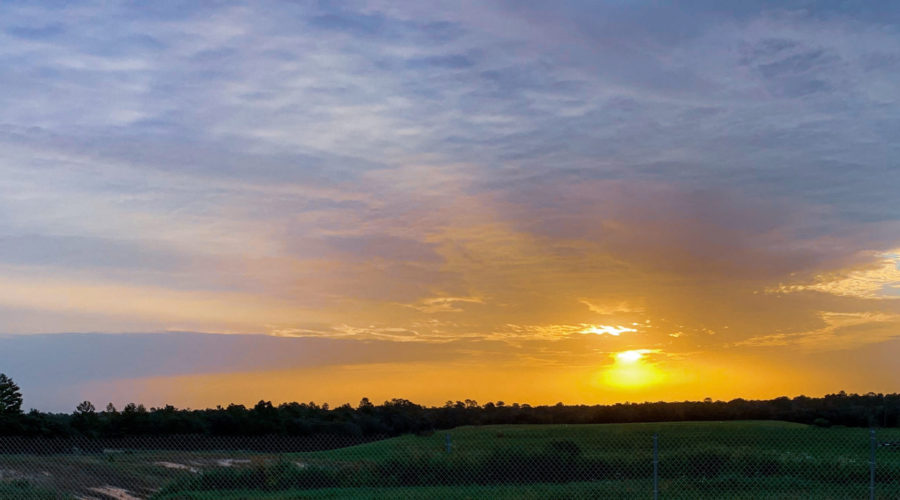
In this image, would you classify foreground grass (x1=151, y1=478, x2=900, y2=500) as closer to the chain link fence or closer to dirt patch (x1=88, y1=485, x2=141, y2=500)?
Result: the chain link fence

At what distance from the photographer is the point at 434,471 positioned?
1080 inches

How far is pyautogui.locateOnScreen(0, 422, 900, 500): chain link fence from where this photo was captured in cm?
2433

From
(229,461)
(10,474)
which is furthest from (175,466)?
(10,474)

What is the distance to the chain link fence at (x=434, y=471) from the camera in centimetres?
2433

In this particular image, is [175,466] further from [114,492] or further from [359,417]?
[359,417]

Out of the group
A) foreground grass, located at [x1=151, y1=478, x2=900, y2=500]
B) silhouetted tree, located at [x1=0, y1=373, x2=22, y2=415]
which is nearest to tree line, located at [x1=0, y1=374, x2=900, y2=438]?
silhouetted tree, located at [x1=0, y1=373, x2=22, y2=415]

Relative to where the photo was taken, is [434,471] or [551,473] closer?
[434,471]

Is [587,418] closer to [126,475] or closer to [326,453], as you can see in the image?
[326,453]

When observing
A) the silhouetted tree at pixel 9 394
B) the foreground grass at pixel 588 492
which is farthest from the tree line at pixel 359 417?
the foreground grass at pixel 588 492

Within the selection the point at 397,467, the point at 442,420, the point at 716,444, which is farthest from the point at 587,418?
the point at 397,467

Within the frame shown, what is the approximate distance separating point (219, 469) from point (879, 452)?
2791 cm

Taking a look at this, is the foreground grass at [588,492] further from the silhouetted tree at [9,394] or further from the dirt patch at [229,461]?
the silhouetted tree at [9,394]

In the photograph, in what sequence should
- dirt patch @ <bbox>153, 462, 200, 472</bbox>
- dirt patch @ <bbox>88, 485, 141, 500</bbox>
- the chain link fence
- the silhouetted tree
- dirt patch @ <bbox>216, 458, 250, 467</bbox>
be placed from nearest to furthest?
the chain link fence → dirt patch @ <bbox>88, 485, 141, 500</bbox> → dirt patch @ <bbox>216, 458, 250, 467</bbox> → dirt patch @ <bbox>153, 462, 200, 472</bbox> → the silhouetted tree

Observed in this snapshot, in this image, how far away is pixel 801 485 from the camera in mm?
27188
